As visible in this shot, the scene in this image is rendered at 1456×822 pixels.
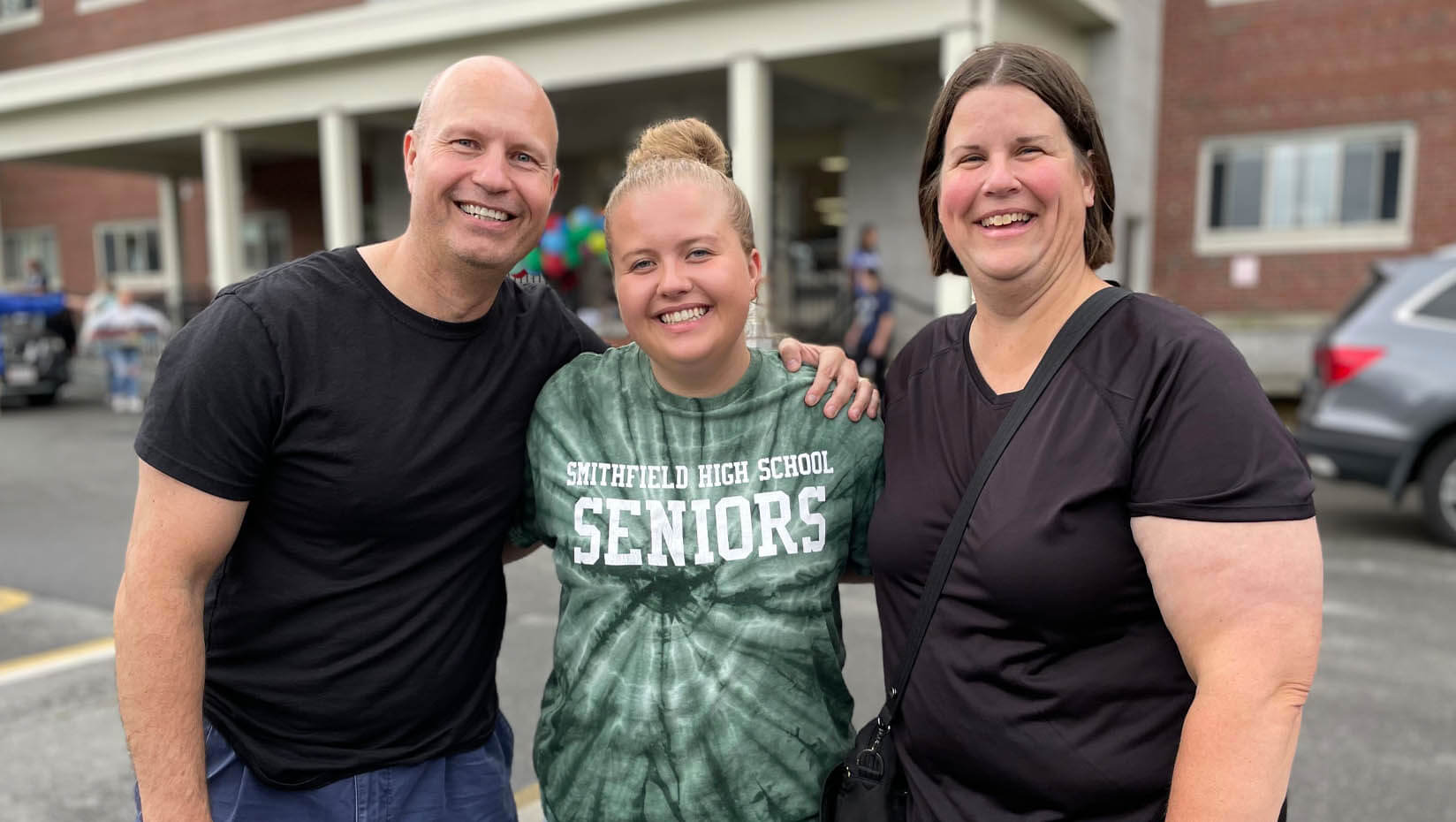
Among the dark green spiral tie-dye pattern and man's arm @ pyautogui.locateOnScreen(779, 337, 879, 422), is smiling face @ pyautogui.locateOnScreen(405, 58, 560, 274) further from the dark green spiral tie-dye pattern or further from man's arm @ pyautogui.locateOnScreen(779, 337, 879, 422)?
man's arm @ pyautogui.locateOnScreen(779, 337, 879, 422)

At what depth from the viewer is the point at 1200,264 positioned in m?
15.4

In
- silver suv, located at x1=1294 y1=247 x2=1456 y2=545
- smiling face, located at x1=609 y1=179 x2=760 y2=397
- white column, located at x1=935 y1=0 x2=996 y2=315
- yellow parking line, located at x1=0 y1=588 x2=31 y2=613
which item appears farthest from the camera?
white column, located at x1=935 y1=0 x2=996 y2=315

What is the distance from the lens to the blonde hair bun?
2.02 metres

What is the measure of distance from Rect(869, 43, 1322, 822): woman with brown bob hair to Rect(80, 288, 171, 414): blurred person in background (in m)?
16.1

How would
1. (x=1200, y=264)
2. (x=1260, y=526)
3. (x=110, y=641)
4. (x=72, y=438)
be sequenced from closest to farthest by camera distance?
(x=1260, y=526), (x=110, y=641), (x=72, y=438), (x=1200, y=264)

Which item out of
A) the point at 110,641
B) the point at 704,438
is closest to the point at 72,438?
the point at 110,641

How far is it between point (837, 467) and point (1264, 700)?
812 mm

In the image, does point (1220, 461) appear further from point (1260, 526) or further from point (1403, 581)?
point (1403, 581)

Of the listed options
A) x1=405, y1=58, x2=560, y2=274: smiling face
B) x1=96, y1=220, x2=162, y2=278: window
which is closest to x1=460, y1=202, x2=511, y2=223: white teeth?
x1=405, y1=58, x2=560, y2=274: smiling face

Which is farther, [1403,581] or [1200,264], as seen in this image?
[1200,264]

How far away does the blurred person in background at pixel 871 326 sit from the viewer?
1171 centimetres

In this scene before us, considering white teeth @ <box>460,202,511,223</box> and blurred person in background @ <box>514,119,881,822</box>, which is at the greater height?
white teeth @ <box>460,202,511,223</box>

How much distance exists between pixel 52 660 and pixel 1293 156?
624 inches

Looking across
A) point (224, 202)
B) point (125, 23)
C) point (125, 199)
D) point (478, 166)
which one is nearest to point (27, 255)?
point (125, 199)
